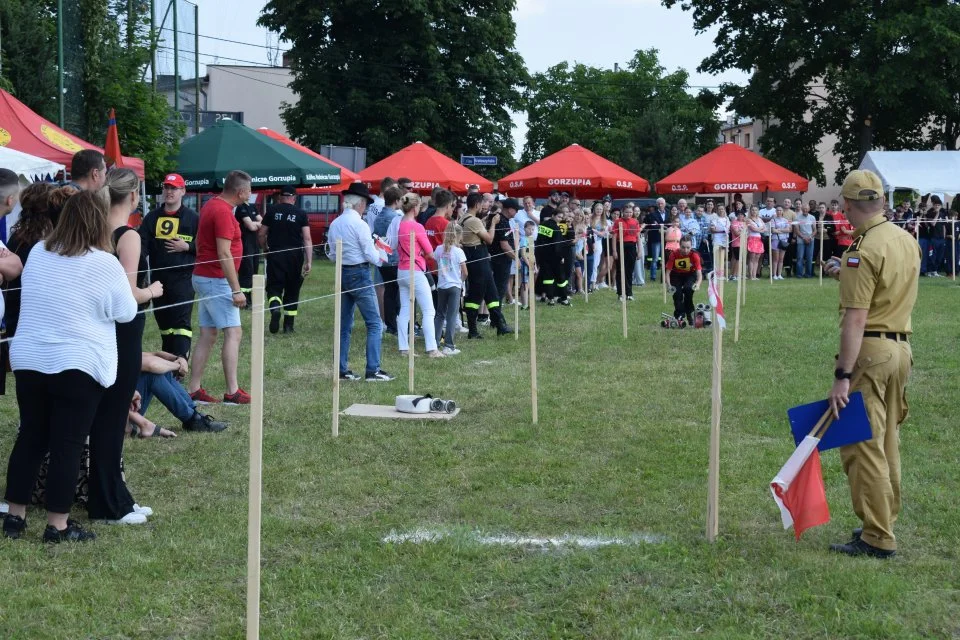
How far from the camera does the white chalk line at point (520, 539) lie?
5.55 m

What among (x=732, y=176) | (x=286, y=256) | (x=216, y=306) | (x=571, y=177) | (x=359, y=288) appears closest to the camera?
(x=216, y=306)

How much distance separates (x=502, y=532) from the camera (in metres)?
5.80

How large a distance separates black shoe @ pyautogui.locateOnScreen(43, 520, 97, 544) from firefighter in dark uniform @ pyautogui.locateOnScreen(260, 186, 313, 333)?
29.3 feet

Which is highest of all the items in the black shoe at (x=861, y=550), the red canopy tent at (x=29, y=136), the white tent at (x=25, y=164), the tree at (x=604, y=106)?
the tree at (x=604, y=106)

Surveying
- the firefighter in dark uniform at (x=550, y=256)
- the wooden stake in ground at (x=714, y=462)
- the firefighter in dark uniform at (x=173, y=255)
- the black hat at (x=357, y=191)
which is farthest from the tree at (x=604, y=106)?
the wooden stake in ground at (x=714, y=462)

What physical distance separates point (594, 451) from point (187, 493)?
2.79 metres

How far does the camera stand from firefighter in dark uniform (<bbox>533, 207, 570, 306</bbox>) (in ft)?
61.9

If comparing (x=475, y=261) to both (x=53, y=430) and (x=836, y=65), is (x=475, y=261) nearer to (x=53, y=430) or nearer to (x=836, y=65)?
(x=53, y=430)

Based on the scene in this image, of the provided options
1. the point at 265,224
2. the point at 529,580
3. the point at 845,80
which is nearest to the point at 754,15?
the point at 845,80

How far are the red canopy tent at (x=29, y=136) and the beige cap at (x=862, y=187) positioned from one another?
985cm

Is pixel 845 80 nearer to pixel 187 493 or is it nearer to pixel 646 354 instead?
pixel 646 354

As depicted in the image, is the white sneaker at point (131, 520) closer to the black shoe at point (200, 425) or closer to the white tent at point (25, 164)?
the black shoe at point (200, 425)

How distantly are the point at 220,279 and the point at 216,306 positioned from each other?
0.77ft

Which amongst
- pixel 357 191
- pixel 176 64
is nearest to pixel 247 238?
pixel 357 191
